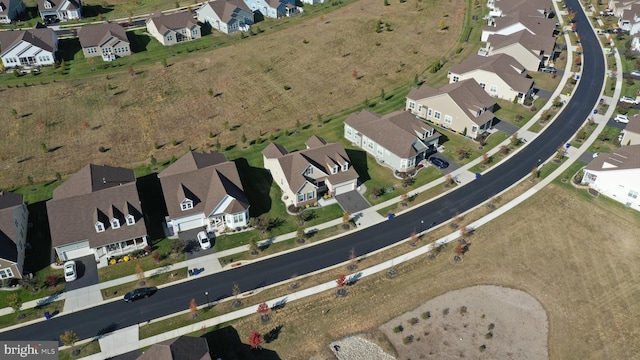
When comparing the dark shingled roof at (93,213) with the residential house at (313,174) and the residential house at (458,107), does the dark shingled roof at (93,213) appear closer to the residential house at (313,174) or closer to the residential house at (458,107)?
the residential house at (313,174)

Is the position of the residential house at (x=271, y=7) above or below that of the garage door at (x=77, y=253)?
above

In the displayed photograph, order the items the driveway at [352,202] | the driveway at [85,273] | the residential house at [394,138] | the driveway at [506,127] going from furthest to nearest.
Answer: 1. the driveway at [506,127]
2. the residential house at [394,138]
3. the driveway at [352,202]
4. the driveway at [85,273]

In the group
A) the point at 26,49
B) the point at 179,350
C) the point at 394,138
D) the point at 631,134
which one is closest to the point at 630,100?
the point at 631,134

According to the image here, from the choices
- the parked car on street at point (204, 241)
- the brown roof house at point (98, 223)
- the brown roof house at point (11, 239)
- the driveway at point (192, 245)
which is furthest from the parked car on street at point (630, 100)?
the brown roof house at point (11, 239)

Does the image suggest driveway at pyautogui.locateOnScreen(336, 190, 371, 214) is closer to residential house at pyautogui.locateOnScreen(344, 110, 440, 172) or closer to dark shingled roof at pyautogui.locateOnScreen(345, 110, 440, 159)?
residential house at pyautogui.locateOnScreen(344, 110, 440, 172)

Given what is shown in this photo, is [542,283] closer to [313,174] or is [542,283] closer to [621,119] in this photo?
[313,174]

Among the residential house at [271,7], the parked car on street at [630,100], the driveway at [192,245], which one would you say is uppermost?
the residential house at [271,7]

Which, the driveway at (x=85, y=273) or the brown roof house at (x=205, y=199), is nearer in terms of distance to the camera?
the driveway at (x=85, y=273)
